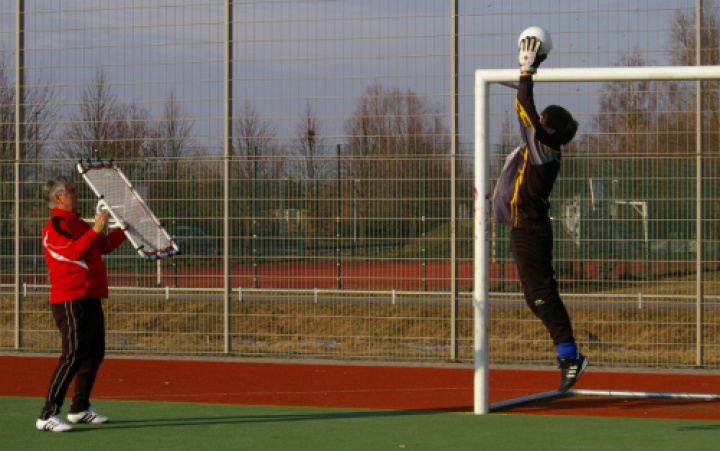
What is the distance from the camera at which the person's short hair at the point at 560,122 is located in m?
5.60

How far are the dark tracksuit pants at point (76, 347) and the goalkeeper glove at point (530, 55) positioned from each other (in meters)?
3.17

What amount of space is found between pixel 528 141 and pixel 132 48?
16.1 feet

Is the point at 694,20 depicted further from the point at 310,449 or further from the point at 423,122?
the point at 310,449

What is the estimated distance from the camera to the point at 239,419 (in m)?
5.99

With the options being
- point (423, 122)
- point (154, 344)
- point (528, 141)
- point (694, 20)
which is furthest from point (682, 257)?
point (154, 344)

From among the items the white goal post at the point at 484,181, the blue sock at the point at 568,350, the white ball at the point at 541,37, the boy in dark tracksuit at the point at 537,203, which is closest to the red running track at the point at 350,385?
the white goal post at the point at 484,181

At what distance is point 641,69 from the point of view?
5746mm

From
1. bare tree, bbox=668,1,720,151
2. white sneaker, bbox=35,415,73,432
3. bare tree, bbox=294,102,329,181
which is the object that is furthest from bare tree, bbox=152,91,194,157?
bare tree, bbox=668,1,720,151

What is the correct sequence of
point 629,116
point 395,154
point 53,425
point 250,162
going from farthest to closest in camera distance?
point 250,162, point 395,154, point 629,116, point 53,425

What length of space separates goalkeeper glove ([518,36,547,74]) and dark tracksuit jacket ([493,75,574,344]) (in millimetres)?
61

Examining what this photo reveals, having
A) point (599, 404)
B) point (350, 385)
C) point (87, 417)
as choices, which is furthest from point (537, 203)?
point (87, 417)

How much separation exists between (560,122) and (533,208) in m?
0.57

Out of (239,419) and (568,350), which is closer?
(568,350)

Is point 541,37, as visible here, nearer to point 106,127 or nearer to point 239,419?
point 239,419
